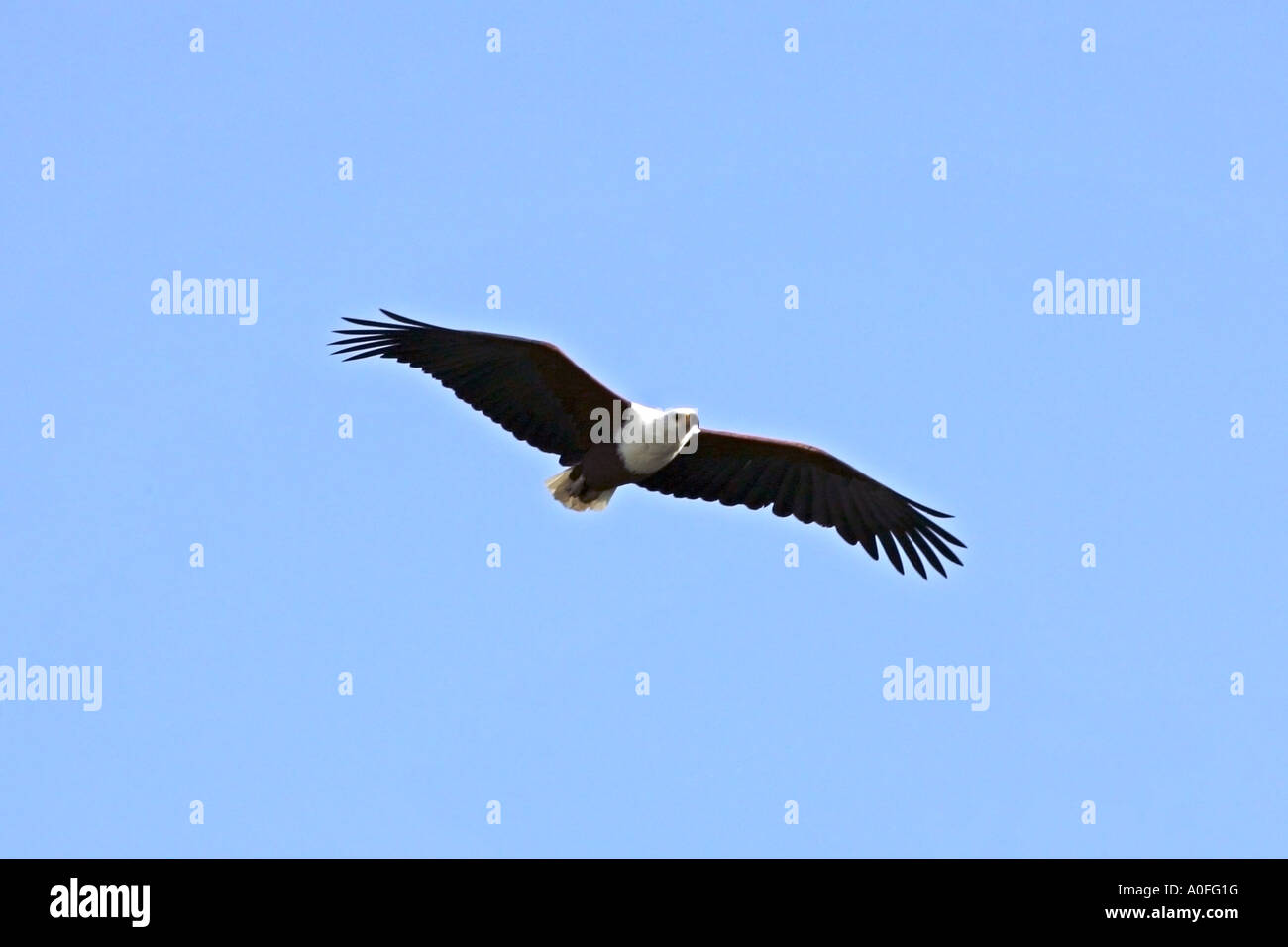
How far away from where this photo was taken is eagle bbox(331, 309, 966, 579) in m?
16.3

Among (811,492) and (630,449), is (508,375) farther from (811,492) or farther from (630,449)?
(811,492)

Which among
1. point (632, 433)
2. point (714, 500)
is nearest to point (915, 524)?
point (714, 500)

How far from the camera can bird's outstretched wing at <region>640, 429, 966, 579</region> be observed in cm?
1733

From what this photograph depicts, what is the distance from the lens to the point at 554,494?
17094mm

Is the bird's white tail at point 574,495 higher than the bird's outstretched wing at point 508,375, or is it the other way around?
the bird's outstretched wing at point 508,375

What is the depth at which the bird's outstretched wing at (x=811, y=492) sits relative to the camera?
17.3 metres

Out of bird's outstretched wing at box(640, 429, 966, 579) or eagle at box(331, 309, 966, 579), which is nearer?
eagle at box(331, 309, 966, 579)

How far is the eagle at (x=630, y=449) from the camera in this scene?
16.3m

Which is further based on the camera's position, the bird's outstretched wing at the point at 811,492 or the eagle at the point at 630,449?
the bird's outstretched wing at the point at 811,492

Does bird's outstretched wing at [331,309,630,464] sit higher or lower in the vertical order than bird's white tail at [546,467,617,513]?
higher

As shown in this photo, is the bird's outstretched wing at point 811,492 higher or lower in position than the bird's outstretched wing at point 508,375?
lower

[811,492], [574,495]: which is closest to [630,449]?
[574,495]
